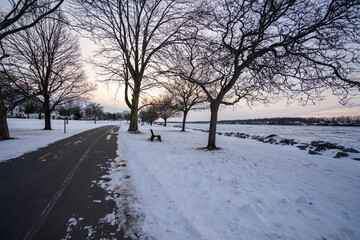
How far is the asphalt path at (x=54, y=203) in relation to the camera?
2055 millimetres

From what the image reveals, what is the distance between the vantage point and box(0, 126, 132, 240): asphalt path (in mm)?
2055

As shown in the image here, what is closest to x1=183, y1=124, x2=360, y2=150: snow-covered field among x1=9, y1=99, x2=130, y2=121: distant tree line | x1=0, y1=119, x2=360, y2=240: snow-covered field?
x1=0, y1=119, x2=360, y2=240: snow-covered field

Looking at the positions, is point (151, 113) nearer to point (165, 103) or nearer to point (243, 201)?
point (165, 103)

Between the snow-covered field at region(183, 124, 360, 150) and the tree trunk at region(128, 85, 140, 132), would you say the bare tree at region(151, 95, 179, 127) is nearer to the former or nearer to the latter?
the tree trunk at region(128, 85, 140, 132)

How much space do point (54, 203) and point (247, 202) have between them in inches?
151

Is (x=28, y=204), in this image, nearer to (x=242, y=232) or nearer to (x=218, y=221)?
(x=218, y=221)

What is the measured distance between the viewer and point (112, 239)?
77.3 inches

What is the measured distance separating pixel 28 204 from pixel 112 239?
82.4 inches

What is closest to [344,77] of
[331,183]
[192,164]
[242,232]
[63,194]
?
[331,183]

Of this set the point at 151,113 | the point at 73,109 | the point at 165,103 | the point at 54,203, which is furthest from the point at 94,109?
the point at 54,203

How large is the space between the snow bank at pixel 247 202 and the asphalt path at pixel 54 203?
0.77 m

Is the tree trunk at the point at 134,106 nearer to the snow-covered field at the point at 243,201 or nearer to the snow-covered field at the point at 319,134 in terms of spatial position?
the snow-covered field at the point at 243,201

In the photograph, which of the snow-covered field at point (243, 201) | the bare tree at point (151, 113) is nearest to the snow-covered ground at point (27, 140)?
the snow-covered field at point (243, 201)

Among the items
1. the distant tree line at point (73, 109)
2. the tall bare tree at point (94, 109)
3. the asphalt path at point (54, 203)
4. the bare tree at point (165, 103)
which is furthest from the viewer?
the tall bare tree at point (94, 109)
